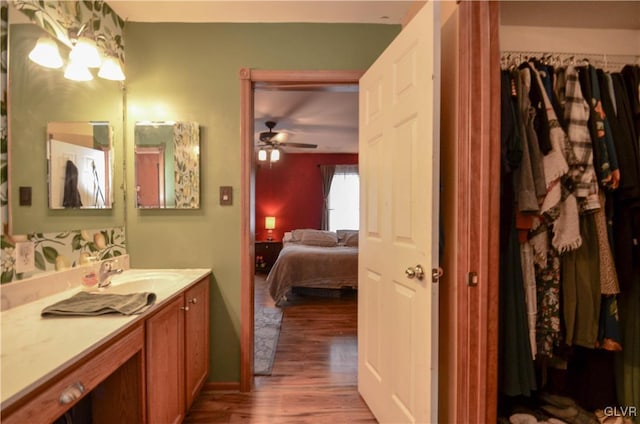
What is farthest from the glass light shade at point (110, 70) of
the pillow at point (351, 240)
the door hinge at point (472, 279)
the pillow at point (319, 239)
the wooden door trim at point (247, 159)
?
the pillow at point (351, 240)

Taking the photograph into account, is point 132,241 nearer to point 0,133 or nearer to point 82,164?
point 82,164

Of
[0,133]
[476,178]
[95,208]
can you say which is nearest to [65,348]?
[0,133]

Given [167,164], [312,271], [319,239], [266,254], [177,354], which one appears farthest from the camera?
[266,254]

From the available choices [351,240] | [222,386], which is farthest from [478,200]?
[351,240]

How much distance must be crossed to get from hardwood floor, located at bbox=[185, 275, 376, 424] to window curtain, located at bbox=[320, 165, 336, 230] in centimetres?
346

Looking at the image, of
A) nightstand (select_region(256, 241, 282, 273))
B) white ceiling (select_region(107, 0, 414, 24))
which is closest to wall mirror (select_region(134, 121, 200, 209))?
white ceiling (select_region(107, 0, 414, 24))

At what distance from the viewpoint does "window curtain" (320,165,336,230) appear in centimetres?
647

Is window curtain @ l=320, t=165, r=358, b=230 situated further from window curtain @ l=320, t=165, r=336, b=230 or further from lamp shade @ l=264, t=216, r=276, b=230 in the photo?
lamp shade @ l=264, t=216, r=276, b=230

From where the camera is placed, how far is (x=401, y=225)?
1.47 meters

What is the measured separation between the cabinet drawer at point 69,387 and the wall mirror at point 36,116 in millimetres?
788

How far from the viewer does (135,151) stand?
205 cm

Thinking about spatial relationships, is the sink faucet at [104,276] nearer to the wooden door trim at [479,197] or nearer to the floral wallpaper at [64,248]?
the floral wallpaper at [64,248]

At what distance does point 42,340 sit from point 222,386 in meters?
1.38

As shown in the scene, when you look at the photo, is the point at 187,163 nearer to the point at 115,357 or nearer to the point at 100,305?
the point at 100,305
